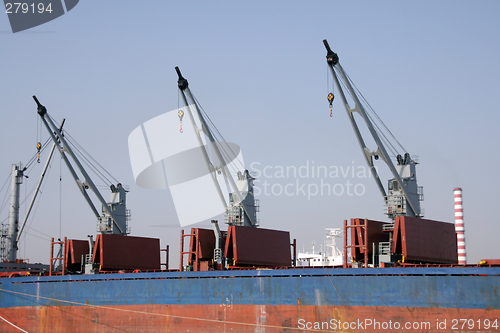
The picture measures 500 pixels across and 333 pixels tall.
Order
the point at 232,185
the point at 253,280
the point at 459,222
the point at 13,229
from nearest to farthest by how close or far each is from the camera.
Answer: the point at 253,280, the point at 232,185, the point at 459,222, the point at 13,229

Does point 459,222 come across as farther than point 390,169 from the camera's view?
Yes

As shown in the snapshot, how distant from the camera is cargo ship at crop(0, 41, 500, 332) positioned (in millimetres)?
30594

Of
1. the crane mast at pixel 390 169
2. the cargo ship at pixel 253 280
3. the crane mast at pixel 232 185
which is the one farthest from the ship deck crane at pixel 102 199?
the crane mast at pixel 390 169

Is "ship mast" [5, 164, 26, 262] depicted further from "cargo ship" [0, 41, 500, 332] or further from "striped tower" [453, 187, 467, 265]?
"striped tower" [453, 187, 467, 265]

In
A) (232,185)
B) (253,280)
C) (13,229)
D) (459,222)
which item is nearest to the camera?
(253,280)

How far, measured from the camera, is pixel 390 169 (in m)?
38.6

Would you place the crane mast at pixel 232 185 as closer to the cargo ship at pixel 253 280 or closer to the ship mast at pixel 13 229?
the cargo ship at pixel 253 280

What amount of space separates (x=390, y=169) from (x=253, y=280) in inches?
489

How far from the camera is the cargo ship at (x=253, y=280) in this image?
30594 millimetres

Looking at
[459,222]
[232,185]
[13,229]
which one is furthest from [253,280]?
[13,229]

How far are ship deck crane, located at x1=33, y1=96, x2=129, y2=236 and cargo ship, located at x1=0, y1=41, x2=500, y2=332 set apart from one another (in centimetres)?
10

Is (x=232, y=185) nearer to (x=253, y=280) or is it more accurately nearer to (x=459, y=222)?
(x=253, y=280)

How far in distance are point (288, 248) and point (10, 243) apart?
35.4m

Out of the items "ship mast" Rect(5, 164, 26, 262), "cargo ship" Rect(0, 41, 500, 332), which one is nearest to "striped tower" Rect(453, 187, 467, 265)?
"cargo ship" Rect(0, 41, 500, 332)
